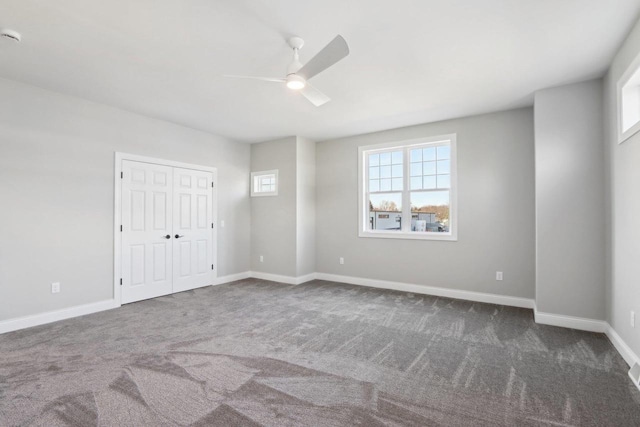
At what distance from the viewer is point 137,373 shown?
2514 millimetres

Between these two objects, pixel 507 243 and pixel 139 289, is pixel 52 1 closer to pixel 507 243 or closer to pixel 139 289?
pixel 139 289

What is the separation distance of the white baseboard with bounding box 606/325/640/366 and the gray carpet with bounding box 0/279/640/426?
0.07 meters

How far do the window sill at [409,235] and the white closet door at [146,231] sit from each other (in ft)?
11.2

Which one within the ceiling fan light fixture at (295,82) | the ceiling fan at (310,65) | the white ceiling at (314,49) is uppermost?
the white ceiling at (314,49)

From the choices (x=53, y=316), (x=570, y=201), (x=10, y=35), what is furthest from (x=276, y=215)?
(x=570, y=201)

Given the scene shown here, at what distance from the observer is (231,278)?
610 cm

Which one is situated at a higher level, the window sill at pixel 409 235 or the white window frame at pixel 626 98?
the white window frame at pixel 626 98

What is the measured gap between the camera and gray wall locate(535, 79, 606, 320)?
11.3 ft

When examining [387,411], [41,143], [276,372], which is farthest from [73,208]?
[387,411]

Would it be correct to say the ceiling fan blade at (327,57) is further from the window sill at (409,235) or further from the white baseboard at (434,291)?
the white baseboard at (434,291)

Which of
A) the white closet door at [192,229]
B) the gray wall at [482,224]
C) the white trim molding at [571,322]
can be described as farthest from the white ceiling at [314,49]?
the white trim molding at [571,322]

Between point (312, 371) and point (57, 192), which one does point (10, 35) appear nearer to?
point (57, 192)

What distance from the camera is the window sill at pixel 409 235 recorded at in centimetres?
494

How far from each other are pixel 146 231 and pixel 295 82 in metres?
3.55
